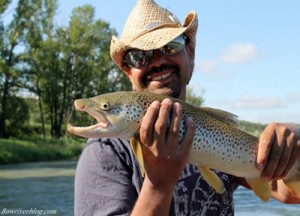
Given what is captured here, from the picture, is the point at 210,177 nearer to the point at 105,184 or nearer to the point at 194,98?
the point at 105,184

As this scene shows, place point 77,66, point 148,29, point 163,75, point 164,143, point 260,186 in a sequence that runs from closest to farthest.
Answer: point 164,143, point 260,186, point 163,75, point 148,29, point 77,66

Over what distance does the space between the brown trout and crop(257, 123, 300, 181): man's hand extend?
11 cm

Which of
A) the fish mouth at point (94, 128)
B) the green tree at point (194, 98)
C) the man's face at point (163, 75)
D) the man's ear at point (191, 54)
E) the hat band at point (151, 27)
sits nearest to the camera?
the fish mouth at point (94, 128)

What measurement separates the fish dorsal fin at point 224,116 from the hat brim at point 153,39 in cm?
62

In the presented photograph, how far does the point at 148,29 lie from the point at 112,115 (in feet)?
3.05

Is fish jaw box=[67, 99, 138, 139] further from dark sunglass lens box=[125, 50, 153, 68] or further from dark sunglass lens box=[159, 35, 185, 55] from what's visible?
dark sunglass lens box=[159, 35, 185, 55]

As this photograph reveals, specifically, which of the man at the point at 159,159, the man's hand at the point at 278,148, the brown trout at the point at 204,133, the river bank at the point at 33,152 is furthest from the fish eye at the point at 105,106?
the river bank at the point at 33,152

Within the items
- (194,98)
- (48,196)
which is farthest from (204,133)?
(194,98)

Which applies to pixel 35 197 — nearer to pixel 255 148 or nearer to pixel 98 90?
pixel 255 148

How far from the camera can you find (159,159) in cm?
260

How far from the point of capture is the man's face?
3.29m

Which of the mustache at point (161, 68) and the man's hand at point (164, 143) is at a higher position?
the mustache at point (161, 68)

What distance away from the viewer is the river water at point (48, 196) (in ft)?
43.7

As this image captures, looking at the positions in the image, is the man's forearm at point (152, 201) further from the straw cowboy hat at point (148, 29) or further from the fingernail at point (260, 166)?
the straw cowboy hat at point (148, 29)
